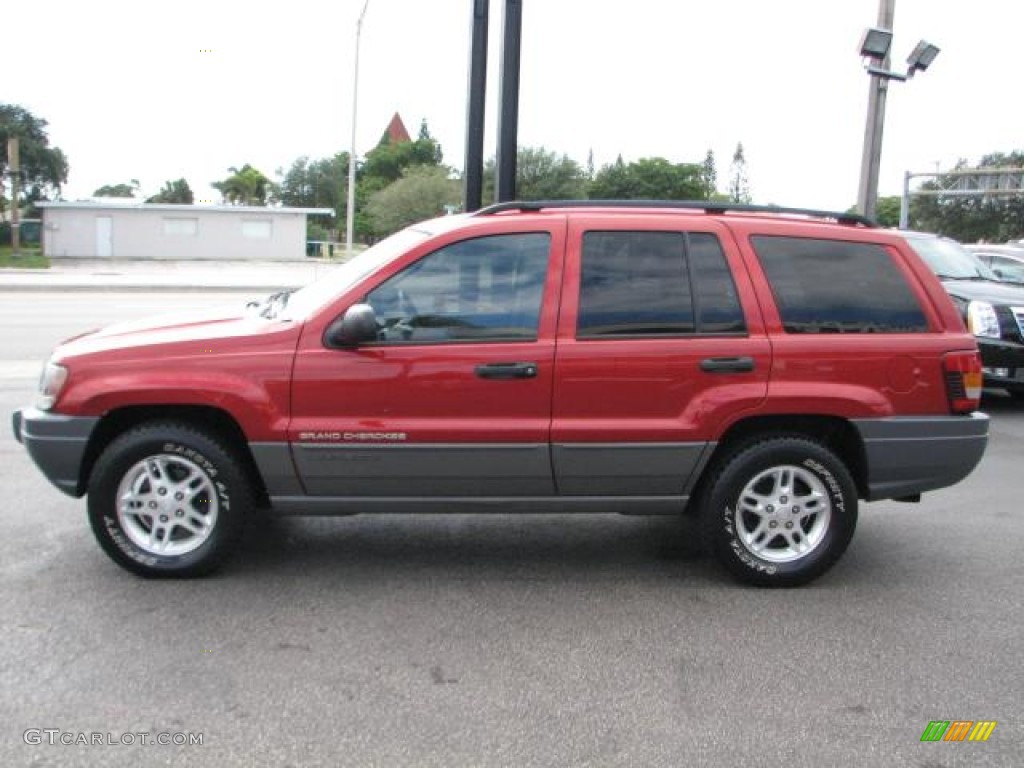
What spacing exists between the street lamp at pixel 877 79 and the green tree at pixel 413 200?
35070mm

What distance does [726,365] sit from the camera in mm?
4496

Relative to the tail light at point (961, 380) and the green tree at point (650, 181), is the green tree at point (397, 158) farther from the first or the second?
the tail light at point (961, 380)

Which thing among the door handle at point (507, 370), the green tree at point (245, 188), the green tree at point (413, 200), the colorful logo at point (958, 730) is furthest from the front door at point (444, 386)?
the green tree at point (245, 188)

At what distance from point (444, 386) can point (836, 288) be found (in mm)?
1944

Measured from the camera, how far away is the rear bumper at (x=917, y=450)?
15.2 feet

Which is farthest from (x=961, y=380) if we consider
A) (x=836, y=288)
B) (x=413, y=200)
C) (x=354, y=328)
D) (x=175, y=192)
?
(x=175, y=192)

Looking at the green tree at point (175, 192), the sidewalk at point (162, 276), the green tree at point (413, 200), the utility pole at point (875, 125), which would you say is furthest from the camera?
the green tree at point (175, 192)

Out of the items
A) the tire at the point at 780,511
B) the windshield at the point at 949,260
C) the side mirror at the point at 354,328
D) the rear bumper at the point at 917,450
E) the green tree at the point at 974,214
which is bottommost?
the tire at the point at 780,511

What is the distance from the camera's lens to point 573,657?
12.8ft

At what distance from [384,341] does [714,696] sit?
6.79ft

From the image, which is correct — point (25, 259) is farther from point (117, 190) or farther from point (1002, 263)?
point (117, 190)

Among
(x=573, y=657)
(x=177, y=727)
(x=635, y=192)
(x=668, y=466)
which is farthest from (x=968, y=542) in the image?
(x=635, y=192)

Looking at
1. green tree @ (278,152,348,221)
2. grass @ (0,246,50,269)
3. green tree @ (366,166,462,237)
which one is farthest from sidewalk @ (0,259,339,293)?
green tree @ (278,152,348,221)

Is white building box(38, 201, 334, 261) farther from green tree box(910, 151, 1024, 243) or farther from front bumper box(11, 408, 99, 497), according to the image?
green tree box(910, 151, 1024, 243)
